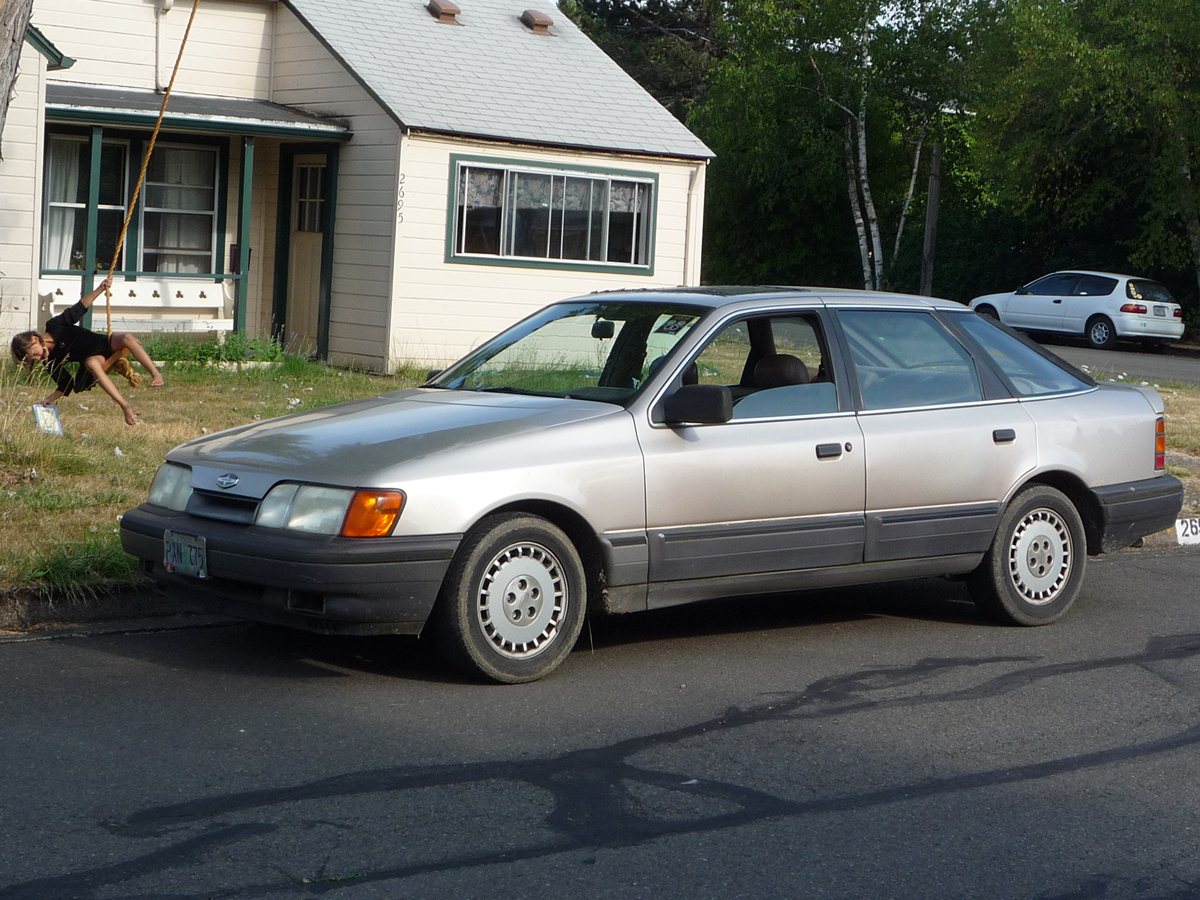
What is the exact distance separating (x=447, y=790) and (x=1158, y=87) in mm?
28716

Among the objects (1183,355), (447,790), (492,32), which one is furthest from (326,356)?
(1183,355)

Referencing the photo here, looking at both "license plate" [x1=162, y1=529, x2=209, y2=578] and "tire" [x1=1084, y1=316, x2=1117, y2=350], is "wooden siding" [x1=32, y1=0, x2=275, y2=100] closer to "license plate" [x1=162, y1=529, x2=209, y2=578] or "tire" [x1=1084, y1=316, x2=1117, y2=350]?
"license plate" [x1=162, y1=529, x2=209, y2=578]

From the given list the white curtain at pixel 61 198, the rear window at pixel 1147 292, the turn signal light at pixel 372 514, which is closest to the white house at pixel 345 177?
the white curtain at pixel 61 198

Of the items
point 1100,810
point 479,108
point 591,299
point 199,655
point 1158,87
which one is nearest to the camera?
point 1100,810

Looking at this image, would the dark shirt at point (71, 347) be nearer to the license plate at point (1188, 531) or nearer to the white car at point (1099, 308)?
the license plate at point (1188, 531)

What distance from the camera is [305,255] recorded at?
63.1 feet

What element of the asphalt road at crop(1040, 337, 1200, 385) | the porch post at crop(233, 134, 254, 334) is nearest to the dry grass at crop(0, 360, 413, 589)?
the porch post at crop(233, 134, 254, 334)

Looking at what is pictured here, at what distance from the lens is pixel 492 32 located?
2031 cm

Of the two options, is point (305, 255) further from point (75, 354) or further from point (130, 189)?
point (75, 354)

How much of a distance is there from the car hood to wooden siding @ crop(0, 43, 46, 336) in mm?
Result: 9690

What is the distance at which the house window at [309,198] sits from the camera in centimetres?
1895

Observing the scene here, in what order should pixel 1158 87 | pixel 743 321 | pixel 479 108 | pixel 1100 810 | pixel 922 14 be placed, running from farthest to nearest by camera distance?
pixel 922 14
pixel 1158 87
pixel 479 108
pixel 743 321
pixel 1100 810

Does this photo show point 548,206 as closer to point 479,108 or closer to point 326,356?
point 479,108

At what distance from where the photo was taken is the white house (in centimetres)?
1762
